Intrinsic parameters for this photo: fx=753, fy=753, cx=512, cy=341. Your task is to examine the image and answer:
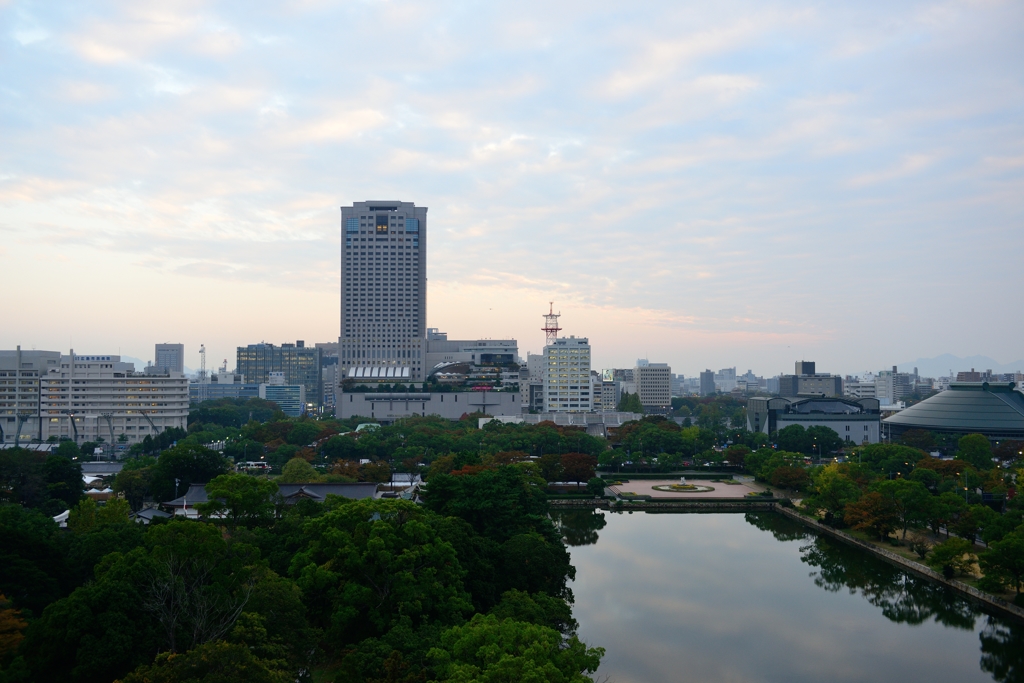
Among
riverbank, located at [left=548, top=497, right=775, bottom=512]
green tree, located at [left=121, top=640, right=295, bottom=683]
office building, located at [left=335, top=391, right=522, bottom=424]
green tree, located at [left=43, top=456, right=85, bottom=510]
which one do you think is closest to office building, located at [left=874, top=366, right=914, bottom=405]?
office building, located at [left=335, top=391, right=522, bottom=424]

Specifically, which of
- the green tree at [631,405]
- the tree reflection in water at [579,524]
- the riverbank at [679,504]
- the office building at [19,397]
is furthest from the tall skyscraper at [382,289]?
the tree reflection in water at [579,524]

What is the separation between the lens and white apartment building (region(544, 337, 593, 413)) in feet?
293

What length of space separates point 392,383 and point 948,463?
6452 centimetres

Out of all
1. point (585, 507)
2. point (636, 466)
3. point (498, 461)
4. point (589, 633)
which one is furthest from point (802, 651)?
point (636, 466)

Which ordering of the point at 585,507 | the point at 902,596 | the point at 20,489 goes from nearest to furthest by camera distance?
the point at 902,596 → the point at 20,489 → the point at 585,507

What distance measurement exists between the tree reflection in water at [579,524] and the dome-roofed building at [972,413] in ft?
126

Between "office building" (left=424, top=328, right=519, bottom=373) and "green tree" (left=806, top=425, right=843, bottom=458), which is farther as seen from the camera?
Answer: "office building" (left=424, top=328, right=519, bottom=373)

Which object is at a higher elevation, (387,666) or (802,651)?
(387,666)

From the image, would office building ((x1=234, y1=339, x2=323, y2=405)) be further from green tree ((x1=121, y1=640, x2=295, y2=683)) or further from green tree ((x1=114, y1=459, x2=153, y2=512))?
green tree ((x1=121, y1=640, x2=295, y2=683))

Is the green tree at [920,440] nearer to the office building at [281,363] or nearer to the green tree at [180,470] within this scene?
the green tree at [180,470]

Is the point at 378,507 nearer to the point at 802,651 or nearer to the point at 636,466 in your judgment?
the point at 802,651

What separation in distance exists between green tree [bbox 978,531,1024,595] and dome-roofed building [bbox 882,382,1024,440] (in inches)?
1731

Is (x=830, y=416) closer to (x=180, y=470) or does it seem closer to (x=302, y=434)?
(x=302, y=434)

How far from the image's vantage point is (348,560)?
1759 centimetres
